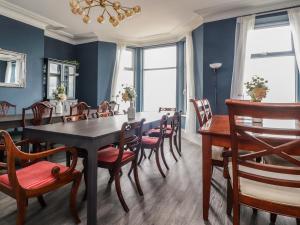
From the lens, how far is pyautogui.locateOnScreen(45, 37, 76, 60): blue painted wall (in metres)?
5.53

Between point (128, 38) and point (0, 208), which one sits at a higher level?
point (128, 38)

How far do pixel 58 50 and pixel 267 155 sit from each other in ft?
20.2

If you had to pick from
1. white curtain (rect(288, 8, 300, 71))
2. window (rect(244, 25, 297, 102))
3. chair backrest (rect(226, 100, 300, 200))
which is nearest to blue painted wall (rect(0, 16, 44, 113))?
chair backrest (rect(226, 100, 300, 200))

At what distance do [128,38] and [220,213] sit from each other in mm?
5550

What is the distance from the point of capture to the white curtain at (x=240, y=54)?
13.2 feet

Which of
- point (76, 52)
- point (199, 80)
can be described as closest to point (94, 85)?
point (76, 52)

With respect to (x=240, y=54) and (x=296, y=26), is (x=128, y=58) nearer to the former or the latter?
(x=240, y=54)

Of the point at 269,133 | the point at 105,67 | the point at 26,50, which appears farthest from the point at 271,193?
the point at 105,67

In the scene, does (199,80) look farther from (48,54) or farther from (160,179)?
(48,54)

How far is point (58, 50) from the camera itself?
5.84 meters

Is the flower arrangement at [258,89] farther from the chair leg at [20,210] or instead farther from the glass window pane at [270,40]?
the chair leg at [20,210]

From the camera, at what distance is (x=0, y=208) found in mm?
1811

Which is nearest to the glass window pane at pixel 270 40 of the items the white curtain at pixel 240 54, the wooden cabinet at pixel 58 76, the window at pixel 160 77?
the white curtain at pixel 240 54

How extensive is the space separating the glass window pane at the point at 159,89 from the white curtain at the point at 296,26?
2.99 m
